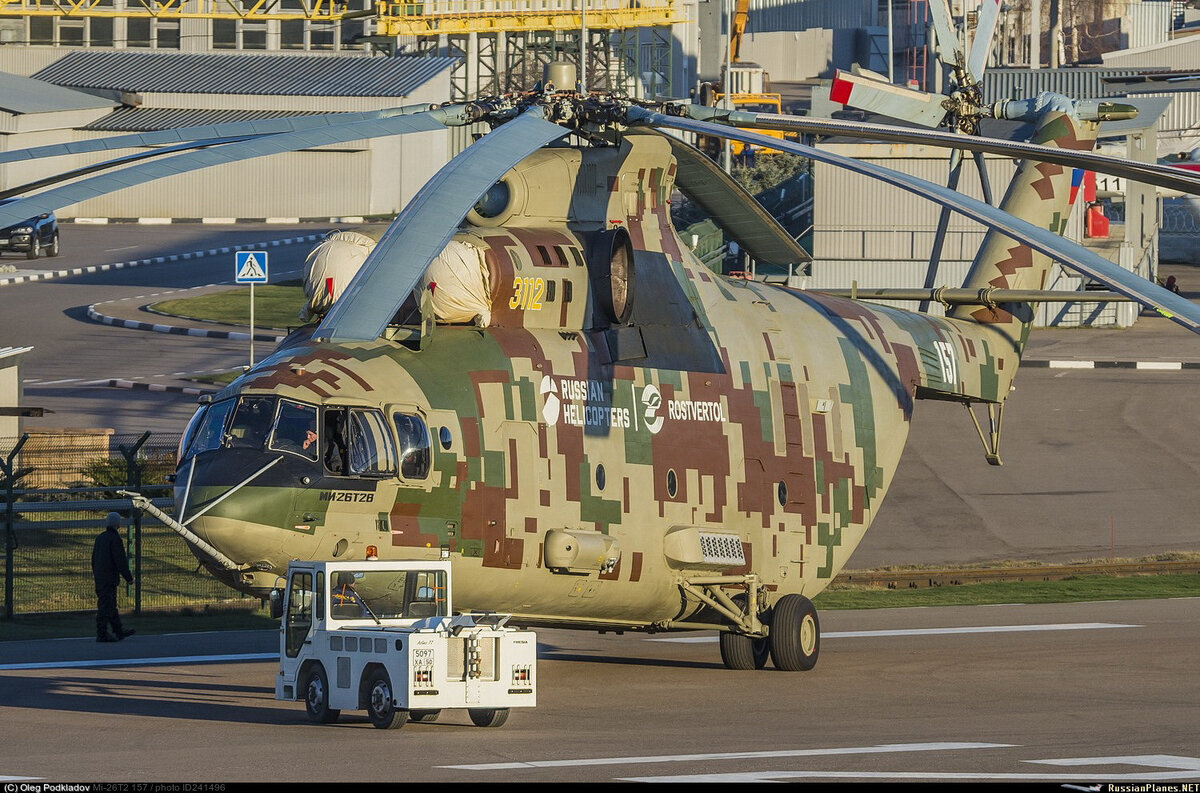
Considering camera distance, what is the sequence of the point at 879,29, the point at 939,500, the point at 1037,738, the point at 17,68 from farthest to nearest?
the point at 879,29 < the point at 17,68 < the point at 939,500 < the point at 1037,738

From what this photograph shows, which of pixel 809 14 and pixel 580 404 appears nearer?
pixel 580 404

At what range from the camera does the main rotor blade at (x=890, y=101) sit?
66.9 feet

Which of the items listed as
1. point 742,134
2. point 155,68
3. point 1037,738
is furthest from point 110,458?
point 155,68

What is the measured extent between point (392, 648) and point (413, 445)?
6.75ft

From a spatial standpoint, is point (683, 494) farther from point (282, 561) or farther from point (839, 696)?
point (282, 561)

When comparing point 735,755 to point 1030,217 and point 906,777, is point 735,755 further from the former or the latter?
point 1030,217

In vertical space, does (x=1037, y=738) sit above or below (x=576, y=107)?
below

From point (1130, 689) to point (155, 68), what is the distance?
215ft

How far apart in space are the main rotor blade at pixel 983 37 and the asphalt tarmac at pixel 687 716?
7.54 metres

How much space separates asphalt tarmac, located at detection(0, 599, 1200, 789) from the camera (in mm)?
12164

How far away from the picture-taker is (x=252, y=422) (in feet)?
47.6

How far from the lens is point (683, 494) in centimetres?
1745

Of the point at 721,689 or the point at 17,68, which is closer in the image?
the point at 721,689

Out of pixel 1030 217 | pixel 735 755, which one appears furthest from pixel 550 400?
pixel 1030 217
